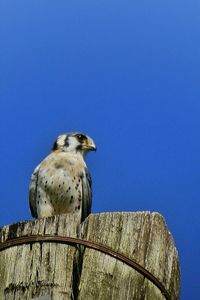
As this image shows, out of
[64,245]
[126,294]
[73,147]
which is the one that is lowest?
[126,294]

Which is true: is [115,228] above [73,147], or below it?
below

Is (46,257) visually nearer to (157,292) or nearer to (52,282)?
(52,282)

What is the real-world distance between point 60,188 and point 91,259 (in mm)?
5341

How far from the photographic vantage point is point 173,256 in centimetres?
431

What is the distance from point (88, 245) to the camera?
4129 millimetres

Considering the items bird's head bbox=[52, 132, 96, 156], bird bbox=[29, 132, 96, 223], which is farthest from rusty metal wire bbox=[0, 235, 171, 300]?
bird's head bbox=[52, 132, 96, 156]

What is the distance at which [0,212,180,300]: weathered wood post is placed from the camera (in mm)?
3977

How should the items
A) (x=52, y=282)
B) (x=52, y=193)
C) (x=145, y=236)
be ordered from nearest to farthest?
(x=52, y=282)
(x=145, y=236)
(x=52, y=193)

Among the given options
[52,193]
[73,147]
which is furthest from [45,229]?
[73,147]

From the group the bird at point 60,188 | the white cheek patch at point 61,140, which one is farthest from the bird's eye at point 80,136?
the bird at point 60,188

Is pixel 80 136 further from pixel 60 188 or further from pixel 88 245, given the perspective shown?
pixel 88 245

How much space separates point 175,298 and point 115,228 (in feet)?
1.72

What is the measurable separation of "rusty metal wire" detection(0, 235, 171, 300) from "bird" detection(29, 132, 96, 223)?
4844 mm

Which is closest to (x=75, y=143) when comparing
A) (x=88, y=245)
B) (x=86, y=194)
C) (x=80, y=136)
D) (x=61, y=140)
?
(x=80, y=136)
